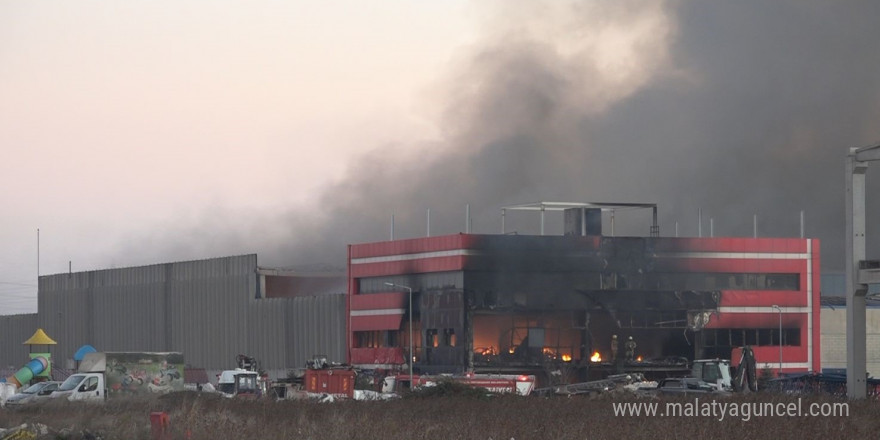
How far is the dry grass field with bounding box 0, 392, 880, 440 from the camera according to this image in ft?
104

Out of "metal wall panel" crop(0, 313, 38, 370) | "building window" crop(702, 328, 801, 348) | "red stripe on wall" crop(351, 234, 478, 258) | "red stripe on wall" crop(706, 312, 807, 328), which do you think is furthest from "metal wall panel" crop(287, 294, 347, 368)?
"metal wall panel" crop(0, 313, 38, 370)

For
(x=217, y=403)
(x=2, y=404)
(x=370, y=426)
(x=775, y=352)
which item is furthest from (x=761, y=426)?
(x=775, y=352)

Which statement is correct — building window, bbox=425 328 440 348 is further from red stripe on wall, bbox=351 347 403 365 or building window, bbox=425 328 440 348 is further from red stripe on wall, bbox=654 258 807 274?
red stripe on wall, bbox=654 258 807 274

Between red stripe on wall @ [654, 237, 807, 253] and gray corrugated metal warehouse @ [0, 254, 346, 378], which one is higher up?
red stripe on wall @ [654, 237, 807, 253]

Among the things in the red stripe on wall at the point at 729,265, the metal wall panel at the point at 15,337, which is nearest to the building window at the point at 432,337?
the red stripe on wall at the point at 729,265

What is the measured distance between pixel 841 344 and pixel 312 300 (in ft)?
149

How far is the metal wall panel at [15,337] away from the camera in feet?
486

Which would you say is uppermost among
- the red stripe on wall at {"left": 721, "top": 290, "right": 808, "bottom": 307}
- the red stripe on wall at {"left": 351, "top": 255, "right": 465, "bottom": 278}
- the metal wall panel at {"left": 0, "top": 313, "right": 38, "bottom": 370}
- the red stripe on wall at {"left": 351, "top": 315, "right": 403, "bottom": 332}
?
the red stripe on wall at {"left": 351, "top": 255, "right": 465, "bottom": 278}

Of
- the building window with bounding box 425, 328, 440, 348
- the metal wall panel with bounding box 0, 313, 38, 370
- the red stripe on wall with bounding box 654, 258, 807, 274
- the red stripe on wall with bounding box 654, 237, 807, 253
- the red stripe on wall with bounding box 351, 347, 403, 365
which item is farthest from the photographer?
the metal wall panel with bounding box 0, 313, 38, 370

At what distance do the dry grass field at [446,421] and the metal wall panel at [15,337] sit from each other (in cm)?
10309

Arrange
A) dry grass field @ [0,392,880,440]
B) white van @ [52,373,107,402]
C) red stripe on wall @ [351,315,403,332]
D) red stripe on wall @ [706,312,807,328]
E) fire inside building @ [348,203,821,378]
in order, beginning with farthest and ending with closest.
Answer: red stripe on wall @ [351,315,403,332] → red stripe on wall @ [706,312,807,328] → fire inside building @ [348,203,821,378] → white van @ [52,373,107,402] → dry grass field @ [0,392,880,440]

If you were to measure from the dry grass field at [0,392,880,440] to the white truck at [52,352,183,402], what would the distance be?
11922 millimetres

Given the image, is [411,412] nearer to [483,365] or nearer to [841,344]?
[483,365]

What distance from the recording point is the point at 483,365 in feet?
329
